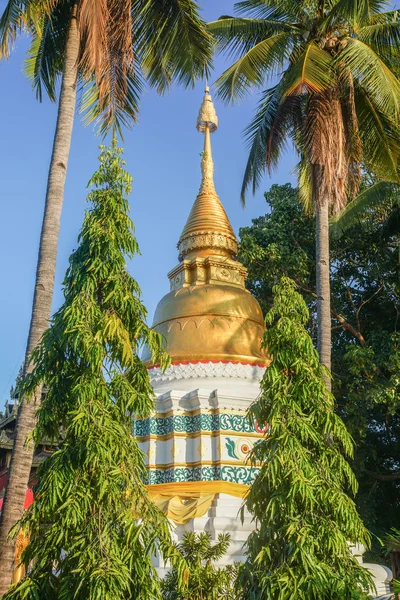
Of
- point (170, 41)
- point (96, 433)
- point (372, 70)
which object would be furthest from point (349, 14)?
point (96, 433)

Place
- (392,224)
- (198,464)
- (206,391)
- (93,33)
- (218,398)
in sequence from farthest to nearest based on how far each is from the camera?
1. (392,224)
2. (206,391)
3. (218,398)
4. (198,464)
5. (93,33)

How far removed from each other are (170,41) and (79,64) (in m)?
2.23

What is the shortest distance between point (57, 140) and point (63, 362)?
3756mm

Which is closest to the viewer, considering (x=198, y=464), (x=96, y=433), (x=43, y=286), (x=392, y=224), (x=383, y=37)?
(x=96, y=433)

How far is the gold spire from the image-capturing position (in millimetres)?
17484

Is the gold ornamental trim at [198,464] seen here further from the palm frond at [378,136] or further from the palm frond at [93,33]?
the palm frond at [93,33]

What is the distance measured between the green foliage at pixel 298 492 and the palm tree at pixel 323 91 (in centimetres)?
425

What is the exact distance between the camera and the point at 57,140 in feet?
30.7

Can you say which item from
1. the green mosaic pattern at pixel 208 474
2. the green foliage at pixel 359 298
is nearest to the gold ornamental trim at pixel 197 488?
the green mosaic pattern at pixel 208 474

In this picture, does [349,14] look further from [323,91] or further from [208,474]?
[208,474]

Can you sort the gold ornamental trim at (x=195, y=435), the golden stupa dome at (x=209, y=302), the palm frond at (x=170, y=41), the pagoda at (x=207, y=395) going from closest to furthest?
1. the palm frond at (x=170, y=41)
2. the pagoda at (x=207, y=395)
3. the gold ornamental trim at (x=195, y=435)
4. the golden stupa dome at (x=209, y=302)

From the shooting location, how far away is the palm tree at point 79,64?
7.48m

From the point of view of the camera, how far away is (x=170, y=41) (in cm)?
1180

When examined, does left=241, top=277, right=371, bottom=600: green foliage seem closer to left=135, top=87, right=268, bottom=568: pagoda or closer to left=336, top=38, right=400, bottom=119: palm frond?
left=135, top=87, right=268, bottom=568: pagoda
